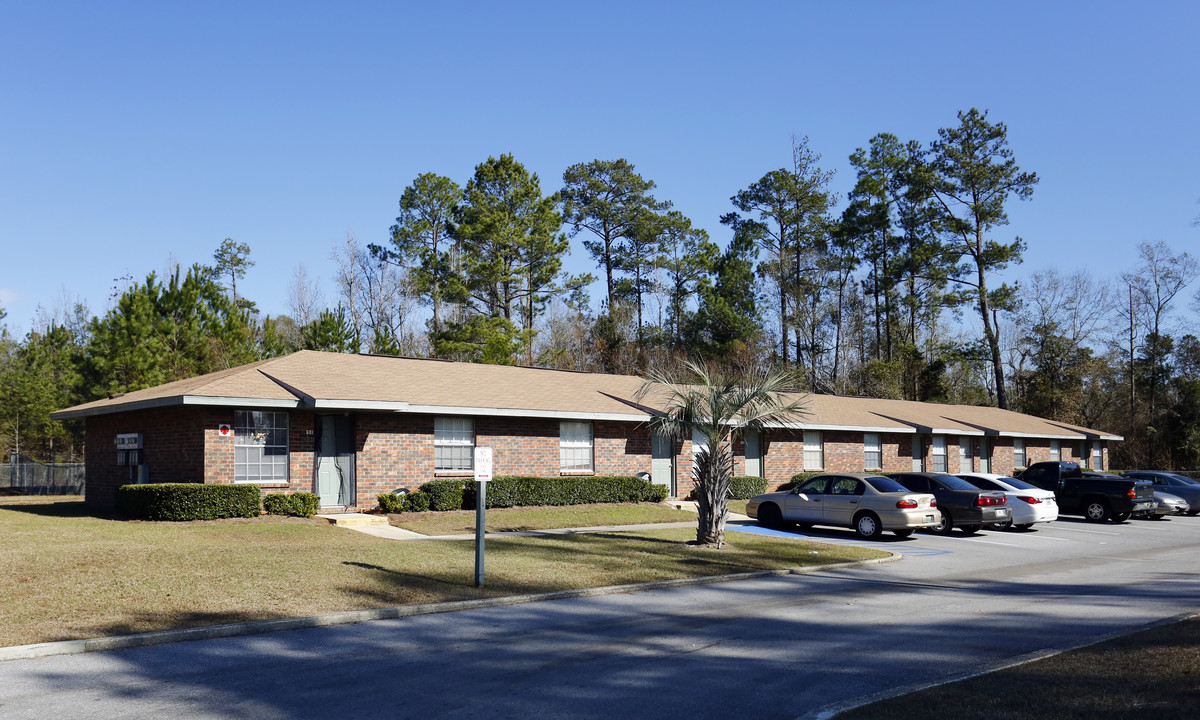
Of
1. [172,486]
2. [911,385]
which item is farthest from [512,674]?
[911,385]

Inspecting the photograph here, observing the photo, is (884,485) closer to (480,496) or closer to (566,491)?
(566,491)

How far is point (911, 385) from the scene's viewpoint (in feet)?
194

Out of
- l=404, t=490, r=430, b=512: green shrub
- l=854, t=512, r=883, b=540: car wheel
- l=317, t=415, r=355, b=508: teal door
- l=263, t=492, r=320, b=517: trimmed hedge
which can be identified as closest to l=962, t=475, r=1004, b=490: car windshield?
l=854, t=512, r=883, b=540: car wheel

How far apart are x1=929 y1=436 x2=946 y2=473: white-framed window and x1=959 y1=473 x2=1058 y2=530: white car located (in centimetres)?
1504

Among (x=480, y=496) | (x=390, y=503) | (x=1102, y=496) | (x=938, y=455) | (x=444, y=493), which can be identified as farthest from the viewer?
(x=938, y=455)

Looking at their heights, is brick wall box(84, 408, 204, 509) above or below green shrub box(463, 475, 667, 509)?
above

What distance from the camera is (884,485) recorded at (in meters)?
21.9

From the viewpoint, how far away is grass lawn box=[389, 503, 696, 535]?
21180 millimetres

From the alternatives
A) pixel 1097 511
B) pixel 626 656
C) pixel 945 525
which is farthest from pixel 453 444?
pixel 1097 511

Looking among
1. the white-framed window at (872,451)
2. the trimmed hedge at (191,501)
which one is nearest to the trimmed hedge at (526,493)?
the trimmed hedge at (191,501)

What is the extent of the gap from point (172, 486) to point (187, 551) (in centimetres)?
544

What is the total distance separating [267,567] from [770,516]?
13669 millimetres

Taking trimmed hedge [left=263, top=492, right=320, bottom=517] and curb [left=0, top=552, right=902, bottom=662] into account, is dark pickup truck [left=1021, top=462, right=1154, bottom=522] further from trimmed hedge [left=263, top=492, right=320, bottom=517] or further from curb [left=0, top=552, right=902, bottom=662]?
trimmed hedge [left=263, top=492, right=320, bottom=517]

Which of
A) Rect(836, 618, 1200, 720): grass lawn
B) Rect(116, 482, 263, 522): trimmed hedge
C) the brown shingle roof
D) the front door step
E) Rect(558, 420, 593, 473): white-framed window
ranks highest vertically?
the brown shingle roof
